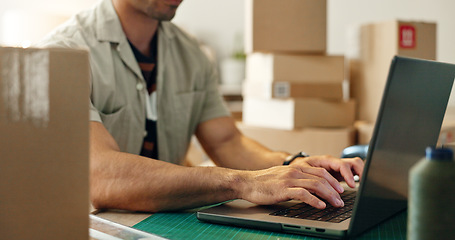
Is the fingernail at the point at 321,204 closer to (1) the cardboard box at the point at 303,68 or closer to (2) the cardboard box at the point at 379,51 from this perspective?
(1) the cardboard box at the point at 303,68

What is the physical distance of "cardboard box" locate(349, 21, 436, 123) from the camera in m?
2.04

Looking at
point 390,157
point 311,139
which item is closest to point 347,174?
point 390,157

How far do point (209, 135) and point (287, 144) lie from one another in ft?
1.87

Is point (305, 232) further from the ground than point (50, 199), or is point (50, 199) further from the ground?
point (50, 199)

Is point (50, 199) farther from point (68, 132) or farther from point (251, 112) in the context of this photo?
point (251, 112)

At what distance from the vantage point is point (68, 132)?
541mm

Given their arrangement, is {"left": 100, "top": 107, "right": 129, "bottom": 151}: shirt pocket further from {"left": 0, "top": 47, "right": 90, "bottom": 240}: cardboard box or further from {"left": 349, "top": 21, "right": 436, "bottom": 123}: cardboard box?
{"left": 349, "top": 21, "right": 436, "bottom": 123}: cardboard box

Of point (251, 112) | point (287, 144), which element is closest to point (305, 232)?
point (287, 144)

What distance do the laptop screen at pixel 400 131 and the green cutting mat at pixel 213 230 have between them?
0.06 ft

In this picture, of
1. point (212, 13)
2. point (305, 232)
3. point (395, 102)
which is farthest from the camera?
point (212, 13)

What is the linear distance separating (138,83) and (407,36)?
48.3 inches

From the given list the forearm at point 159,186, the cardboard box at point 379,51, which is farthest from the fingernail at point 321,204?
the cardboard box at point 379,51

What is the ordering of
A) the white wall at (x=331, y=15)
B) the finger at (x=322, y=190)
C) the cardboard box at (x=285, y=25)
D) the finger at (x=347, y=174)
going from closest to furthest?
the finger at (x=322, y=190), the finger at (x=347, y=174), the cardboard box at (x=285, y=25), the white wall at (x=331, y=15)

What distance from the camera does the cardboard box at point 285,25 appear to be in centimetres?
198
